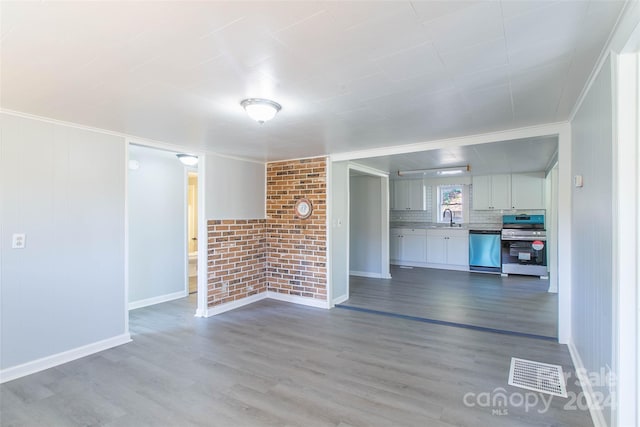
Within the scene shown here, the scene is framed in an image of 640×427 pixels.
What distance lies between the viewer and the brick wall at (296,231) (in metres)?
4.73

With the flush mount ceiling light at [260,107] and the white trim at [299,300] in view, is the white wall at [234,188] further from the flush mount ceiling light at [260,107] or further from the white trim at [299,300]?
the flush mount ceiling light at [260,107]

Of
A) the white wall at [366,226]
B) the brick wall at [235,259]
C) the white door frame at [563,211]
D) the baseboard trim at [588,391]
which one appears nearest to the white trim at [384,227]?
the white wall at [366,226]

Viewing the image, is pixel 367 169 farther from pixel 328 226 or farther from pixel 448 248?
pixel 448 248

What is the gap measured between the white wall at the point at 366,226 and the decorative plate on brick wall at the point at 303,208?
2249mm

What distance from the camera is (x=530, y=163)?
18.3 feet

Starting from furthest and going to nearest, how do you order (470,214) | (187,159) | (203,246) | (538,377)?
(470,214) < (187,159) < (203,246) < (538,377)

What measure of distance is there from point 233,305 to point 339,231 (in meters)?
1.91

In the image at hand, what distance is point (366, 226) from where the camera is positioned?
676 cm

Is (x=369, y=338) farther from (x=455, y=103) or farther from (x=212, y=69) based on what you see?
(x=212, y=69)

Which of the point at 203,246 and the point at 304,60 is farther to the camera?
the point at 203,246

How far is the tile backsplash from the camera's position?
286 inches

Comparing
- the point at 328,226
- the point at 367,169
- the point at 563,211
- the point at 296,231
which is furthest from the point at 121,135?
the point at 563,211

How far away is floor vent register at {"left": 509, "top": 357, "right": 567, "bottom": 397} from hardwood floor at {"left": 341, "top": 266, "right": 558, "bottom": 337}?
3.01ft

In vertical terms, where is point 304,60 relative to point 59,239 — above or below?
above
